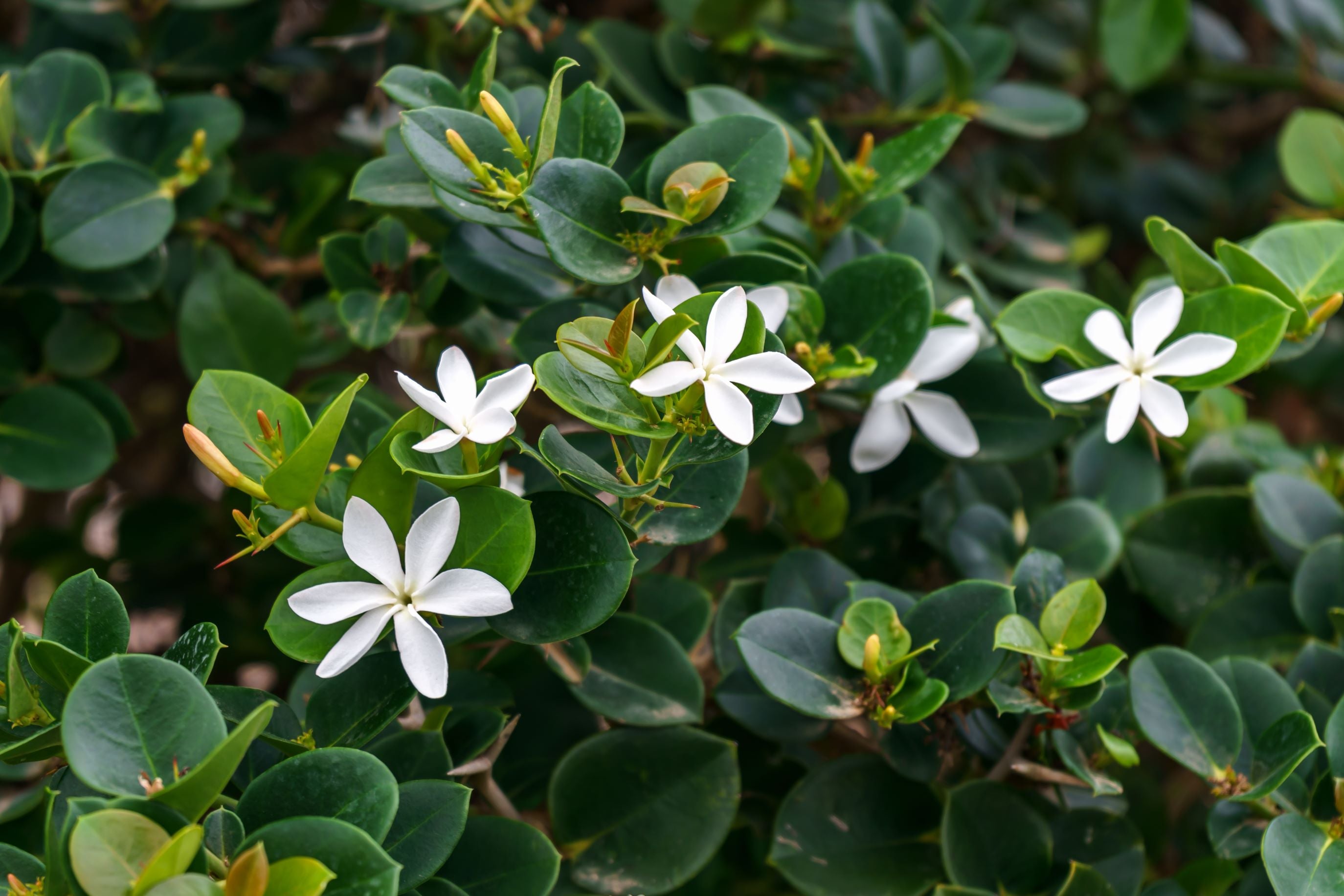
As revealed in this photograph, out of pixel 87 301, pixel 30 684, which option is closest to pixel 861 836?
pixel 30 684

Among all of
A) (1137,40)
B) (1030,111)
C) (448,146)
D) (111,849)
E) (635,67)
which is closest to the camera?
(111,849)

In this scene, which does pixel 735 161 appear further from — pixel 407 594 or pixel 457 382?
pixel 407 594

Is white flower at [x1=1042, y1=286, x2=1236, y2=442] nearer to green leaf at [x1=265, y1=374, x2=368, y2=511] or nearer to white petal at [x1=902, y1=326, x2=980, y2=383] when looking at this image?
white petal at [x1=902, y1=326, x2=980, y2=383]

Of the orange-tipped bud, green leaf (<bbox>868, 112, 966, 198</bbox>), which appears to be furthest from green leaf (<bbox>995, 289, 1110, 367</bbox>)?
the orange-tipped bud

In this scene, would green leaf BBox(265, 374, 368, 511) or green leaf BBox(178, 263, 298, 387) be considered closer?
green leaf BBox(265, 374, 368, 511)

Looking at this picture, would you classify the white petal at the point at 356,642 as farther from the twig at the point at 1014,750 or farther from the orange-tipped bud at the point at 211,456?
the twig at the point at 1014,750

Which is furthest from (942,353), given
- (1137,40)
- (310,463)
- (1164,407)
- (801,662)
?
(1137,40)
